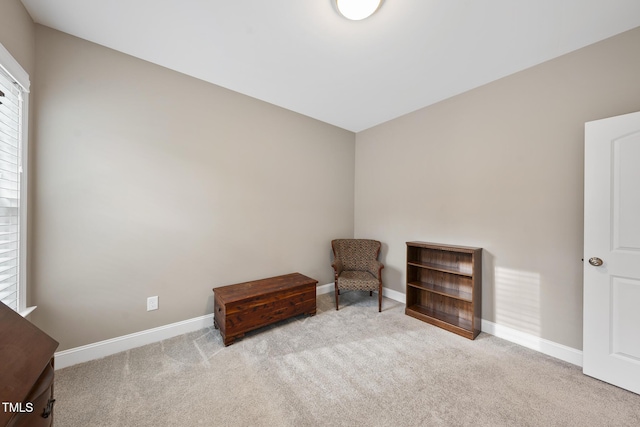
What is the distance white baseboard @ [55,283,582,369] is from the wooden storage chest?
288 millimetres

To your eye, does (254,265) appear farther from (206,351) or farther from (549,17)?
(549,17)

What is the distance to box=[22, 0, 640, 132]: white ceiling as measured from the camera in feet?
5.08

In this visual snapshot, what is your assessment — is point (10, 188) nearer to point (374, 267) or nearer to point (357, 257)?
point (357, 257)

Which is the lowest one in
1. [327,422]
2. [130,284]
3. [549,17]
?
[327,422]

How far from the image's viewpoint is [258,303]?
7.61 feet

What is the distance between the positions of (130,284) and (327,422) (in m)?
1.98

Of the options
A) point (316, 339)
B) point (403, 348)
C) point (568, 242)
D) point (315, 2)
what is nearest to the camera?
point (315, 2)

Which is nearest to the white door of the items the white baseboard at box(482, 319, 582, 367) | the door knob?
the door knob

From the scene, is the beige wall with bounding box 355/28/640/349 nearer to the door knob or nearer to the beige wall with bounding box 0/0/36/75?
the door knob

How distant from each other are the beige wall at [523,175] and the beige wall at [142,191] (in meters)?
1.87

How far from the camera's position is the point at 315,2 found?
151 cm

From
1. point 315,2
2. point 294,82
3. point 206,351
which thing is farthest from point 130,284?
point 315,2

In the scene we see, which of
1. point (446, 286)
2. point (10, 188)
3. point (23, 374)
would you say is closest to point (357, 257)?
point (446, 286)

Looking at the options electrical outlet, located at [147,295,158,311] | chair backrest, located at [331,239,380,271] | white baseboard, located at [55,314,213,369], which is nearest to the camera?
white baseboard, located at [55,314,213,369]
